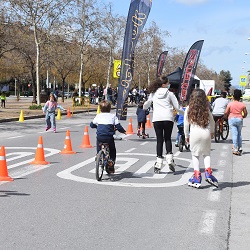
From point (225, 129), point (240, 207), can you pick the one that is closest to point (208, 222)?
point (240, 207)

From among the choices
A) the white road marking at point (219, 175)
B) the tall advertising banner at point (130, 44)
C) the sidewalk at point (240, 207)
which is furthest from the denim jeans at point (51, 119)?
the white road marking at point (219, 175)

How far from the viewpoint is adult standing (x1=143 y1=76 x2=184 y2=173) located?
920cm

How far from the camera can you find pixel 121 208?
6.37 m

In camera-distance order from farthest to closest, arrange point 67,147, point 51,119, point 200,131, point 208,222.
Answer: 1. point 51,119
2. point 67,147
3. point 200,131
4. point 208,222

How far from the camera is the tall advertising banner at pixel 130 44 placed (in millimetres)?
16766

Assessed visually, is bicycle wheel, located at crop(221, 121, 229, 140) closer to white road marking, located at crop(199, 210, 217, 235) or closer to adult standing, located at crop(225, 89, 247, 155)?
adult standing, located at crop(225, 89, 247, 155)

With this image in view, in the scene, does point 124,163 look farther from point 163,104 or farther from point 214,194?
point 214,194

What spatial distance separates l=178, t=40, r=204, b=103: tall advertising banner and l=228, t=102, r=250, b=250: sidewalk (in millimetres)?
13935

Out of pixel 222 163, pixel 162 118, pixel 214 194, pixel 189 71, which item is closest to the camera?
pixel 214 194

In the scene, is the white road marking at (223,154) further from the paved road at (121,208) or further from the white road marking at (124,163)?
the white road marking at (124,163)

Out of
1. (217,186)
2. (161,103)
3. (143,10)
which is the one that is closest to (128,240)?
(217,186)

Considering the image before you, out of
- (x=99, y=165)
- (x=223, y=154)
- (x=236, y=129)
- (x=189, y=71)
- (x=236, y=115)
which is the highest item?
(x=189, y=71)

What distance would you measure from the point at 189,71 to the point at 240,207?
62.8 feet

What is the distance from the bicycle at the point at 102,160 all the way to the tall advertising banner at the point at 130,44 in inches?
318
